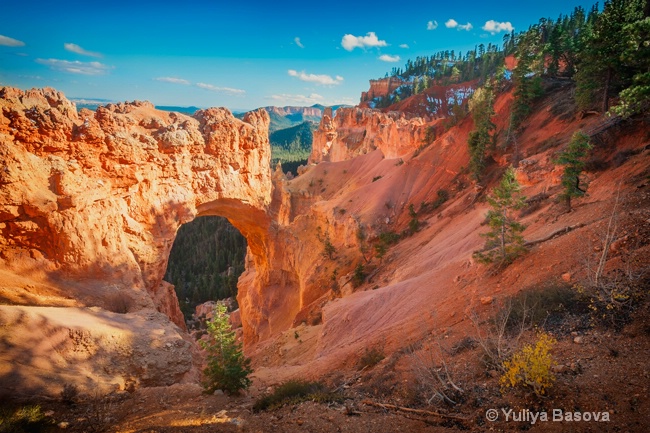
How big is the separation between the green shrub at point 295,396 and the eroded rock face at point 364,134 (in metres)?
47.1

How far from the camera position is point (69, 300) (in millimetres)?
15602

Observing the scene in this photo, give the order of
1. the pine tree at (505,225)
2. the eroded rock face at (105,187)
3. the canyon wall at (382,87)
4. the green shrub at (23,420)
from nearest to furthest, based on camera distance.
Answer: the green shrub at (23,420), the pine tree at (505,225), the eroded rock face at (105,187), the canyon wall at (382,87)

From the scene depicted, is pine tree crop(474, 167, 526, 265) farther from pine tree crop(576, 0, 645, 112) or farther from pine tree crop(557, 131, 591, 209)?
pine tree crop(576, 0, 645, 112)

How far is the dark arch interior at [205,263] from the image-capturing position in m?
59.5

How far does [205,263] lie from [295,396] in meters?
66.2

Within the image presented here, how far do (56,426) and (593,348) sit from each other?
45.3 feet

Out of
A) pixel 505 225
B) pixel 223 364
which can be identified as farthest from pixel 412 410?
pixel 505 225

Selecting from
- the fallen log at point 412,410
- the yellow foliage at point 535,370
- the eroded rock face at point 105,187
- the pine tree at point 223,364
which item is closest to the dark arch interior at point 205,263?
the eroded rock face at point 105,187

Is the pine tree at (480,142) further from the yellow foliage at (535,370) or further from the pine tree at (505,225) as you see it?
the yellow foliage at (535,370)

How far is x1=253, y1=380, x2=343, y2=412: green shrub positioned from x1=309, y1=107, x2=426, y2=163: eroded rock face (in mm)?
47062

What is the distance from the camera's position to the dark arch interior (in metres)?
59.5

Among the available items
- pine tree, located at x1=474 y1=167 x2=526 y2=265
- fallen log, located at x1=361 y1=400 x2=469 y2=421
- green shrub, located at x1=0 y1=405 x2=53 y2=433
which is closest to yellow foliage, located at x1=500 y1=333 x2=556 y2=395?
fallen log, located at x1=361 y1=400 x2=469 y2=421

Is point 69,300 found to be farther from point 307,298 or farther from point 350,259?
point 350,259

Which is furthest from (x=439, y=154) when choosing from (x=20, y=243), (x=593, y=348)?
(x=20, y=243)
